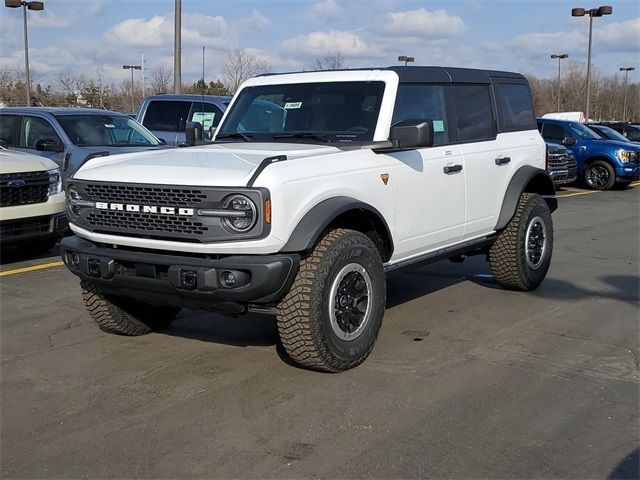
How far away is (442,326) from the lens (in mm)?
Result: 5824

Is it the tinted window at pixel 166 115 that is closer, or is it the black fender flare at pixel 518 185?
the black fender flare at pixel 518 185

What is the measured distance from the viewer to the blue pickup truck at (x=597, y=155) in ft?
62.7

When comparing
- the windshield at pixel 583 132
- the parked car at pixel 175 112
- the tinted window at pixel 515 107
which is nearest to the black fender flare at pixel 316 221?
the tinted window at pixel 515 107

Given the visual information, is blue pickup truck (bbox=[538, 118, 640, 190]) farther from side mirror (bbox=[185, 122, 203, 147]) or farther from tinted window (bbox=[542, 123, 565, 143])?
side mirror (bbox=[185, 122, 203, 147])

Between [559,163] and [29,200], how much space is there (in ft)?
42.5

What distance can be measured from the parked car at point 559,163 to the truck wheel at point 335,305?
13591 mm

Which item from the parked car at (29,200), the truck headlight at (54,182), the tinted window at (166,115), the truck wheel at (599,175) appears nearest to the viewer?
the parked car at (29,200)

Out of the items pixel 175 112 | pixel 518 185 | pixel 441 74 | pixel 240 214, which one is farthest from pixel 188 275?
pixel 175 112

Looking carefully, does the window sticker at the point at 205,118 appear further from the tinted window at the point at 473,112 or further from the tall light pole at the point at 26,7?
the tall light pole at the point at 26,7

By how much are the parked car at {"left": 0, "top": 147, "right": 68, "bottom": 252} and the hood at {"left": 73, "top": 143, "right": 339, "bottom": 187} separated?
11.8ft

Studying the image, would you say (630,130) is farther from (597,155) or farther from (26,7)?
(26,7)

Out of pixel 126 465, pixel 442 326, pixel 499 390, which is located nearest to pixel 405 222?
pixel 442 326

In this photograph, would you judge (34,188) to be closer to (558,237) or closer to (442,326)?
(442,326)

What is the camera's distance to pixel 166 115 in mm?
13227
